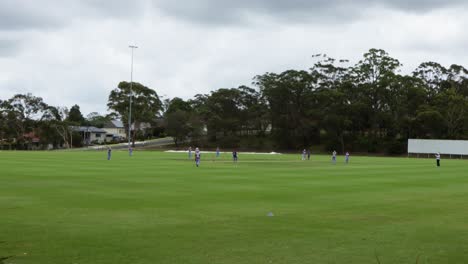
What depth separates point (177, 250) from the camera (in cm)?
1100

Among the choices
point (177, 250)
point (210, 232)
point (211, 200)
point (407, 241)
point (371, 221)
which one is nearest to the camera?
point (177, 250)

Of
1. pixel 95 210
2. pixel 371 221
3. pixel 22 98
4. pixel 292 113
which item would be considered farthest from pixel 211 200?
pixel 22 98

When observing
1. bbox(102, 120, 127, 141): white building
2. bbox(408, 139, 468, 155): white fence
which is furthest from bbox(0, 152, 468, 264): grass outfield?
bbox(102, 120, 127, 141): white building

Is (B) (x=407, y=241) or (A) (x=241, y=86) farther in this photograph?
(A) (x=241, y=86)

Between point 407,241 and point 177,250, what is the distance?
523 cm

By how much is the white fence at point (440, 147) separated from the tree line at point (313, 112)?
378 inches

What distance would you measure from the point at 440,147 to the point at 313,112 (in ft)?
103

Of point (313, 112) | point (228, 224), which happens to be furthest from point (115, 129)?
point (228, 224)

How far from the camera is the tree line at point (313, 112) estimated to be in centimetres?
11062

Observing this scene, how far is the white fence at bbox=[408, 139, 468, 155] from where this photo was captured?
9406cm

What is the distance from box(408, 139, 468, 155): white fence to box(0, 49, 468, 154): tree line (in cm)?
961

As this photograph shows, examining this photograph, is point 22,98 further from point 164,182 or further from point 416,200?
point 416,200

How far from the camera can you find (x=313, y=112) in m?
119

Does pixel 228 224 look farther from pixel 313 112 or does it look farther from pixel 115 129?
pixel 115 129
